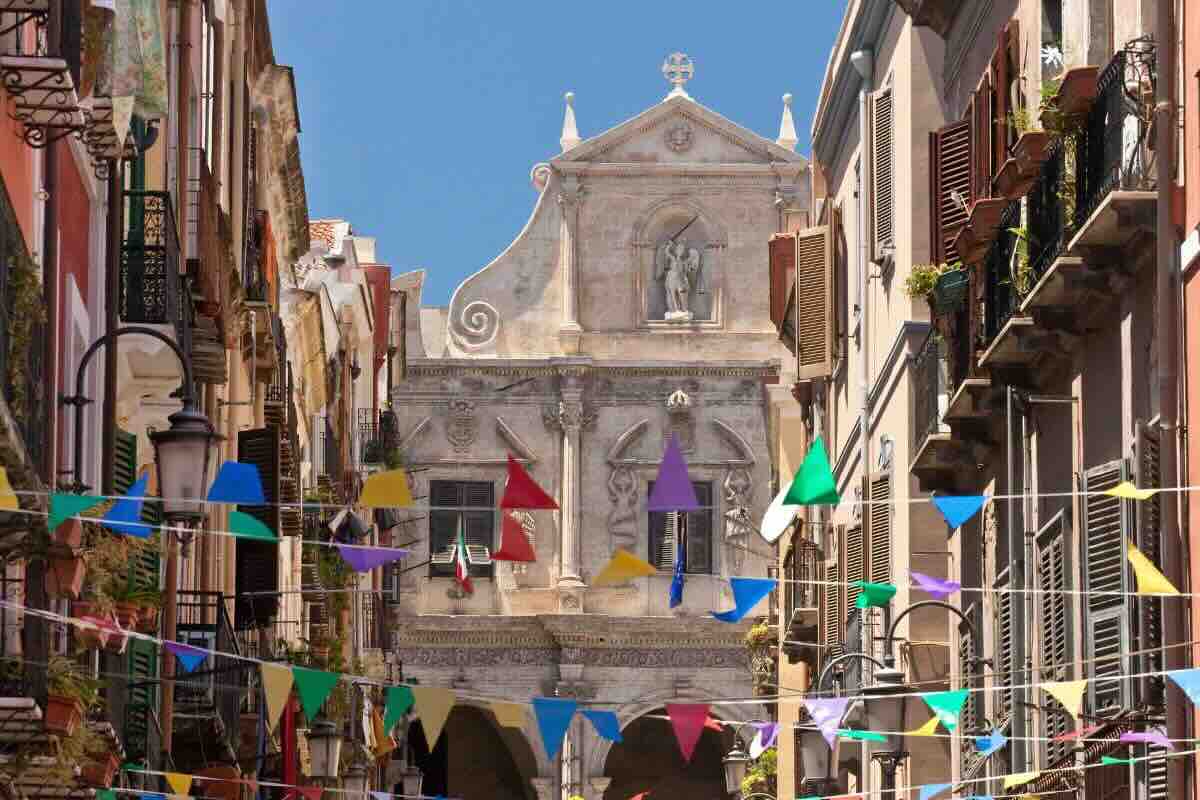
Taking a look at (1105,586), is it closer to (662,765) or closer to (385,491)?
(385,491)

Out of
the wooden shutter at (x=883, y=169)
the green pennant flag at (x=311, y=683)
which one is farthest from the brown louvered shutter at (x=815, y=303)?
the green pennant flag at (x=311, y=683)

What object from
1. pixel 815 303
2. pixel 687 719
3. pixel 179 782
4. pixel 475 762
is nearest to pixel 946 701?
pixel 687 719

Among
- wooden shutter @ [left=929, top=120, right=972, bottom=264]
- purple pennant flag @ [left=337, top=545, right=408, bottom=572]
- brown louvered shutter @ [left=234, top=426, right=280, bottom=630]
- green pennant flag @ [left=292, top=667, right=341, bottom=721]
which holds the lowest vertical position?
green pennant flag @ [left=292, top=667, right=341, bottom=721]

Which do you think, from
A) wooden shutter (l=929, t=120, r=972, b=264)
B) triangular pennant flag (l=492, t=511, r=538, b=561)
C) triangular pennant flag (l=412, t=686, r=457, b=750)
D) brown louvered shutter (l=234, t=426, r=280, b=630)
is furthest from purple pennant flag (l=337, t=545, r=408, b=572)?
brown louvered shutter (l=234, t=426, r=280, b=630)

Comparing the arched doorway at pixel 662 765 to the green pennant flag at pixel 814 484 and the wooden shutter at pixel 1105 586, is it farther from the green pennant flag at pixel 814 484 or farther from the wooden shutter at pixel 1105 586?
the green pennant flag at pixel 814 484

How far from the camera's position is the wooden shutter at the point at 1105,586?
52.7 ft

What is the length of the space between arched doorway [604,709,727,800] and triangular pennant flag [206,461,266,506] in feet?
134

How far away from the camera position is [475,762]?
54188 mm

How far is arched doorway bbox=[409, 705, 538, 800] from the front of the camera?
5378cm

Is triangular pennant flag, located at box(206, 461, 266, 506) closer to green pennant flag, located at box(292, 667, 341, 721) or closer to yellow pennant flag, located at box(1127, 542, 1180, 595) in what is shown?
green pennant flag, located at box(292, 667, 341, 721)

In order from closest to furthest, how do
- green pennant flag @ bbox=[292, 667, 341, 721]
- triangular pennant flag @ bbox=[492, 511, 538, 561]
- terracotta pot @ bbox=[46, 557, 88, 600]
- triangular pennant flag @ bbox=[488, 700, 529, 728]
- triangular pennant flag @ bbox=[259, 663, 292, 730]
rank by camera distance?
terracotta pot @ bbox=[46, 557, 88, 600]
triangular pennant flag @ bbox=[492, 511, 538, 561]
green pennant flag @ bbox=[292, 667, 341, 721]
triangular pennant flag @ bbox=[259, 663, 292, 730]
triangular pennant flag @ bbox=[488, 700, 529, 728]

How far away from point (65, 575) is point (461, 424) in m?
37.5

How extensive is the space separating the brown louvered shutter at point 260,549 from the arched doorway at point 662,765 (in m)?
27.9

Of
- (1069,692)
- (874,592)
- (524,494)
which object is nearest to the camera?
(524,494)
